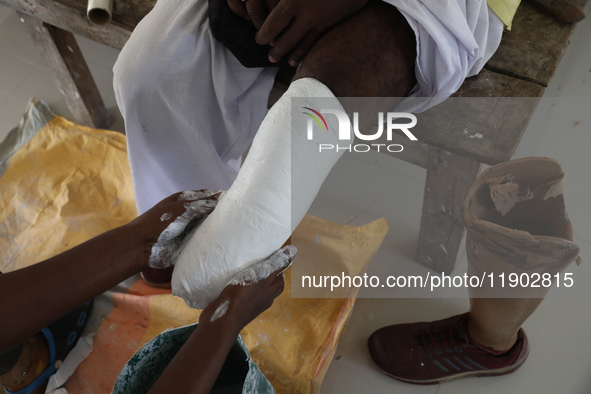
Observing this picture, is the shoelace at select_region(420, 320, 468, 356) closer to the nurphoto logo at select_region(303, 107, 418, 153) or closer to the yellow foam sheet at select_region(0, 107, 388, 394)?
the yellow foam sheet at select_region(0, 107, 388, 394)

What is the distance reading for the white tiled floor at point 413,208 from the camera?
129cm

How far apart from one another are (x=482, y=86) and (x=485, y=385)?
714mm

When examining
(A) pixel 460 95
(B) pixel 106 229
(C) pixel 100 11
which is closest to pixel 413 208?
(A) pixel 460 95

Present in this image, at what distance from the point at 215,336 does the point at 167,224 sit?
8.7 inches

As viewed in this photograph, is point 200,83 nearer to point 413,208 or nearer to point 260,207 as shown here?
point 260,207

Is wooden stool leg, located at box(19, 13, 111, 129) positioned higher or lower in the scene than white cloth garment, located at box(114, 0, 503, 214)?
lower

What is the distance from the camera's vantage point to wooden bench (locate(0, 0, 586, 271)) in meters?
1.04

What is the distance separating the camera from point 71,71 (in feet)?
5.10

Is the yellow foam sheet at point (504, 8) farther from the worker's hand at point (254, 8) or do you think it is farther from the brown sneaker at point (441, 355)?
the brown sneaker at point (441, 355)

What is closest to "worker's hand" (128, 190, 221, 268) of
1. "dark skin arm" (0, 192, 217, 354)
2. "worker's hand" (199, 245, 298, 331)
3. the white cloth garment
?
"dark skin arm" (0, 192, 217, 354)

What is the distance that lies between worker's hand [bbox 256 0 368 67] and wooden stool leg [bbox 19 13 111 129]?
0.76 meters

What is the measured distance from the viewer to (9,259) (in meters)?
1.45

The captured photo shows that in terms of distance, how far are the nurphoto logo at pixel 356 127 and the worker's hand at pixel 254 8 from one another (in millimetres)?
242

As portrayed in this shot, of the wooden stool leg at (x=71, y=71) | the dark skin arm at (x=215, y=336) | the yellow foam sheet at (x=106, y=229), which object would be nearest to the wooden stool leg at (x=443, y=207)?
the yellow foam sheet at (x=106, y=229)
